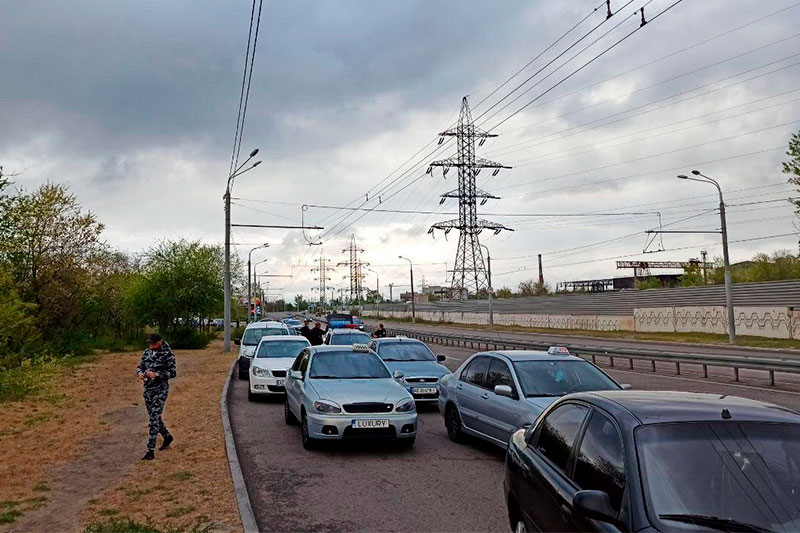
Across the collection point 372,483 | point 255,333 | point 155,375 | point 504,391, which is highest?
point 255,333

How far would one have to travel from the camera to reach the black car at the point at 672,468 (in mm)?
3371

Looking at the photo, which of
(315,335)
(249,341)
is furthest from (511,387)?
(249,341)

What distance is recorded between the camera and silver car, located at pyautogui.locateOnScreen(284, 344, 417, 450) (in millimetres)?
9672

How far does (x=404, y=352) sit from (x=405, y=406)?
618 cm

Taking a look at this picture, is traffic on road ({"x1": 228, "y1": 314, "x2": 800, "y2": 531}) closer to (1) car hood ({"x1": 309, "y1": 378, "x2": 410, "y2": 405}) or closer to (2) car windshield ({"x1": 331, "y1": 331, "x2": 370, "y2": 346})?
(1) car hood ({"x1": 309, "y1": 378, "x2": 410, "y2": 405})

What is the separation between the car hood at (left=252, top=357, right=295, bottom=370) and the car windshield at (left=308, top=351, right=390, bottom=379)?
15.6ft

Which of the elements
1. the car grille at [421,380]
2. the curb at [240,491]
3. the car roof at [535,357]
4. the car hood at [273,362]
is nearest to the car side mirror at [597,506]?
the curb at [240,491]

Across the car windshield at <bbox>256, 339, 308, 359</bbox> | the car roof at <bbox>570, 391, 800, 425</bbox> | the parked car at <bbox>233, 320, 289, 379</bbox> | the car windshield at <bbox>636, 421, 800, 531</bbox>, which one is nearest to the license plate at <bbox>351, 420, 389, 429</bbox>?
the car roof at <bbox>570, 391, 800, 425</bbox>

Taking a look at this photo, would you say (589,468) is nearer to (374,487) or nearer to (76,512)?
(374,487)

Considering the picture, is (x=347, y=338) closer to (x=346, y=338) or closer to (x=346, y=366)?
(x=346, y=338)

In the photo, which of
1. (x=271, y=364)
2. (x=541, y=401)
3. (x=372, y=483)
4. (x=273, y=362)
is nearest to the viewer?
(x=372, y=483)

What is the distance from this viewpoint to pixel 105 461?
9617 millimetres

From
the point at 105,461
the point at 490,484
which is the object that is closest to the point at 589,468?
the point at 490,484

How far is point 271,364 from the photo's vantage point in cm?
1644
